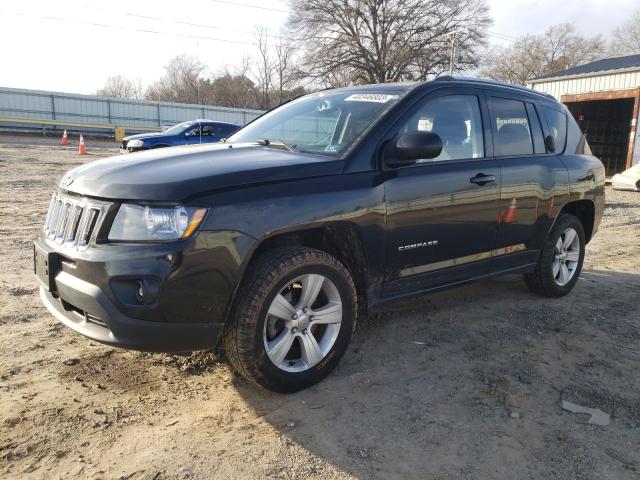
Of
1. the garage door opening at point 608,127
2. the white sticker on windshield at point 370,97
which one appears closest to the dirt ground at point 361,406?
the white sticker on windshield at point 370,97

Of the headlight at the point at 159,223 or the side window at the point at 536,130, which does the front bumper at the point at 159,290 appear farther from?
the side window at the point at 536,130

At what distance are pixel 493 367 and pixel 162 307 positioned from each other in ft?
7.32

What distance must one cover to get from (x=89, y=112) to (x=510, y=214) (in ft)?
122

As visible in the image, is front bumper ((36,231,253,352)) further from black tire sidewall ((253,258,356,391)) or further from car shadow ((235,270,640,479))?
car shadow ((235,270,640,479))

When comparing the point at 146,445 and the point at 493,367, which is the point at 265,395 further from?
the point at 493,367

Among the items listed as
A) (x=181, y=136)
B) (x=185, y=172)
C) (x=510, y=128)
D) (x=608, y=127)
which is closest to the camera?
(x=185, y=172)

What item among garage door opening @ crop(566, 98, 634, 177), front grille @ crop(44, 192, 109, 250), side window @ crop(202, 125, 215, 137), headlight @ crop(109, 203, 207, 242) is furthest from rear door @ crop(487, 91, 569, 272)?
garage door opening @ crop(566, 98, 634, 177)

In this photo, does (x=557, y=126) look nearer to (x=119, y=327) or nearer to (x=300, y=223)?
(x=300, y=223)

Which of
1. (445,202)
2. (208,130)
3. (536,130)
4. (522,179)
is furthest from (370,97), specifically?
(208,130)

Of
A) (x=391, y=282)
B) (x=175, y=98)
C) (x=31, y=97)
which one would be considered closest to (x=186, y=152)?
(x=391, y=282)

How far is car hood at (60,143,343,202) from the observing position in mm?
2703

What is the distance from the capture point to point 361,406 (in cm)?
303

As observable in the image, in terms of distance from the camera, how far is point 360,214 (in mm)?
3232

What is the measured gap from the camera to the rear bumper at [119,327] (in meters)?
2.60
